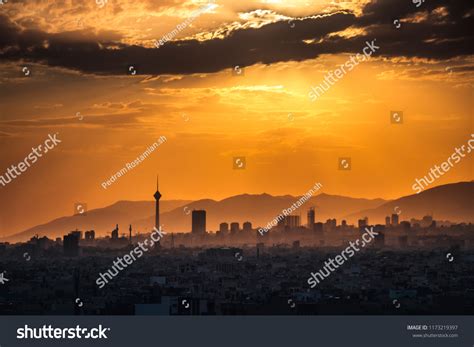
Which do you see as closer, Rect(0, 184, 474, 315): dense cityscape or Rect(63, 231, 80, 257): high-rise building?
Rect(0, 184, 474, 315): dense cityscape

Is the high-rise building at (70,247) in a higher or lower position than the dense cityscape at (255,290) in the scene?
higher

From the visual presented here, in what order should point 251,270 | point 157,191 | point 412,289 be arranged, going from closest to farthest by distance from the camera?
point 412,289
point 251,270
point 157,191

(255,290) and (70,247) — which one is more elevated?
(70,247)

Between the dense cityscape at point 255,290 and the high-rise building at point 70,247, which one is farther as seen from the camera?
the high-rise building at point 70,247

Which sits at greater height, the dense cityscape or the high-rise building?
the high-rise building

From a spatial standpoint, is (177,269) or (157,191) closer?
(177,269)

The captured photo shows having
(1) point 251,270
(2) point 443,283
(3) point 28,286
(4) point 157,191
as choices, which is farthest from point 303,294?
(4) point 157,191

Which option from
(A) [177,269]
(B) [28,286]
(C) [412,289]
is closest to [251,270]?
(A) [177,269]

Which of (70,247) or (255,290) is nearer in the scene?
(255,290)
